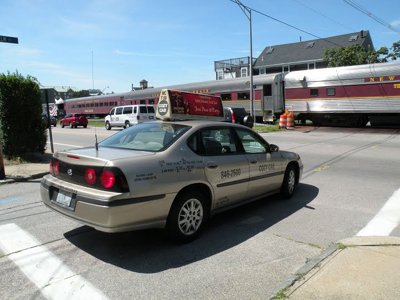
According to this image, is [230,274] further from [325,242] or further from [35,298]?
[35,298]

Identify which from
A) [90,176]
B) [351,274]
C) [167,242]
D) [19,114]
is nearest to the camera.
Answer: [351,274]

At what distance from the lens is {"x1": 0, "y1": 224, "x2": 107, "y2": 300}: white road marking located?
3391 mm

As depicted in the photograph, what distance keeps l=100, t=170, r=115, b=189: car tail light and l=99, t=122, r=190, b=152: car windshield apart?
28.2 inches

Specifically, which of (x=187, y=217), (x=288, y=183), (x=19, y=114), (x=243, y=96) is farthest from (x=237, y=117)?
(x=187, y=217)

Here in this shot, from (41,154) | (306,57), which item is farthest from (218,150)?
(306,57)

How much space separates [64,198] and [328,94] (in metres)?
22.5

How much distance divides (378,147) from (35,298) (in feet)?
44.7

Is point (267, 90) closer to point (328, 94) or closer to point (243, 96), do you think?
point (243, 96)

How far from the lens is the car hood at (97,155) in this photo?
4113mm

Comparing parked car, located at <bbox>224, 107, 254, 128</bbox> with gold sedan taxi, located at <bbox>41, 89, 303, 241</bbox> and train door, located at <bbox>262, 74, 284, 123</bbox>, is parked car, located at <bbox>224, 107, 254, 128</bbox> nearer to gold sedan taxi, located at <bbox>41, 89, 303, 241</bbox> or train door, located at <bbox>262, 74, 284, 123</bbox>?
train door, located at <bbox>262, 74, 284, 123</bbox>

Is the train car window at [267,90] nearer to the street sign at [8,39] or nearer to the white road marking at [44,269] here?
the street sign at [8,39]

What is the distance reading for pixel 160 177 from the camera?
4.16 meters

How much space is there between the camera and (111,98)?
149ft

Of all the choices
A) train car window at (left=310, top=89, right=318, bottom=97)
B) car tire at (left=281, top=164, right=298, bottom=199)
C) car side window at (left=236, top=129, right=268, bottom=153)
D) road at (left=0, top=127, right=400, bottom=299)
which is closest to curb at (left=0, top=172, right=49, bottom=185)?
road at (left=0, top=127, right=400, bottom=299)
